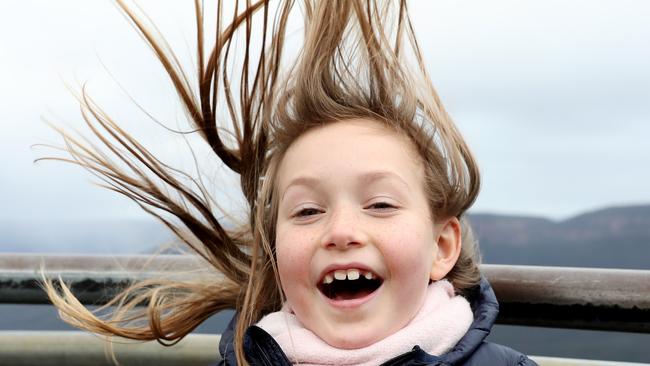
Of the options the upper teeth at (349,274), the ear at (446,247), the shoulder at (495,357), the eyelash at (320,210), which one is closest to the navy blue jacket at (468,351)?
the shoulder at (495,357)

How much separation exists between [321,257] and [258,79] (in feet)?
2.00

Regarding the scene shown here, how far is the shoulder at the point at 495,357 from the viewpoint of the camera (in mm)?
2363

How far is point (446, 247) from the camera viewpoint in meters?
2.60

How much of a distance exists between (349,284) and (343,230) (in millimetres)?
195

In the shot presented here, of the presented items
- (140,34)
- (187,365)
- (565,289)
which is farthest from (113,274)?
(565,289)

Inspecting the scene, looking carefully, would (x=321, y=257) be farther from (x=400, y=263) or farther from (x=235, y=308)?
(x=235, y=308)

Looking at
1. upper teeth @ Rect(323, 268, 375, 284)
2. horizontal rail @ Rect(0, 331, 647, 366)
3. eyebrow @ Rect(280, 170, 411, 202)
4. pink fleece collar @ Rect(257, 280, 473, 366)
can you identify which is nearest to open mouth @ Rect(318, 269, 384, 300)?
upper teeth @ Rect(323, 268, 375, 284)

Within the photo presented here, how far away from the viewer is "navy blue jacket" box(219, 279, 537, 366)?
230 cm

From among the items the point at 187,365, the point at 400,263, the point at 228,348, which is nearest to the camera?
the point at 400,263

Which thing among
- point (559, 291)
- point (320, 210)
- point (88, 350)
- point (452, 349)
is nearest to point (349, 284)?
point (320, 210)

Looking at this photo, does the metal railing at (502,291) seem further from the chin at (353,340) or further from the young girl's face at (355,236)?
the chin at (353,340)

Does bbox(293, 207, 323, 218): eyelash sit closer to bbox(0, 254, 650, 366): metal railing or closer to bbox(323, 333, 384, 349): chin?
bbox(323, 333, 384, 349): chin

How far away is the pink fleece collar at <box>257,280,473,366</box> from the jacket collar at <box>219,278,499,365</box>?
3 cm

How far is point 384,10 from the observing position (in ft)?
8.52
